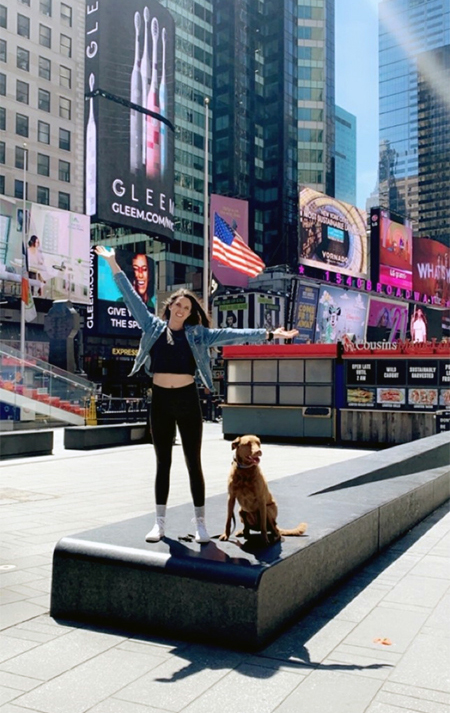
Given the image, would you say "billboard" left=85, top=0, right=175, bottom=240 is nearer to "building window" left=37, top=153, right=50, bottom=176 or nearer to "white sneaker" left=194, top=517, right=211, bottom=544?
"building window" left=37, top=153, right=50, bottom=176

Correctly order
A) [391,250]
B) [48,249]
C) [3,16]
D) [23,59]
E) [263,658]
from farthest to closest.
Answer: [391,250], [23,59], [3,16], [48,249], [263,658]

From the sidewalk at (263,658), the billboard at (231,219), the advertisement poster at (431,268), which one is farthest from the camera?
the advertisement poster at (431,268)

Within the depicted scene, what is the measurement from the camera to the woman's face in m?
5.22

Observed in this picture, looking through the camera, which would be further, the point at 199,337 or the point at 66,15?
the point at 66,15

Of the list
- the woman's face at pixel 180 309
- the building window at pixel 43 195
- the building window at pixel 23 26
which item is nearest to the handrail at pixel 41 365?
the woman's face at pixel 180 309

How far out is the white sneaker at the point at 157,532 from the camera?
5.04 meters

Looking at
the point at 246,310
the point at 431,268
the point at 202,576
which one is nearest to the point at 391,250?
the point at 431,268

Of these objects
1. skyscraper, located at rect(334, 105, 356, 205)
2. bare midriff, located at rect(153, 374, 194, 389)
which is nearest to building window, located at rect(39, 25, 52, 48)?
bare midriff, located at rect(153, 374, 194, 389)

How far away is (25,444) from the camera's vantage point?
53.9 feet

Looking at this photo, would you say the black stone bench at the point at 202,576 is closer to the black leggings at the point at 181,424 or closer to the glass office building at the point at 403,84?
the black leggings at the point at 181,424

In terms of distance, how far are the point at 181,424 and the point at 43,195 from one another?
187 ft

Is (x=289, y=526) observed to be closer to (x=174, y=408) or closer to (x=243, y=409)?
(x=174, y=408)

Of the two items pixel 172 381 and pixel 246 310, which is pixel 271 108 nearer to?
pixel 246 310

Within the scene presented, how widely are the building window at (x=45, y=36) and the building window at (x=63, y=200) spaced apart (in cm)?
1274
